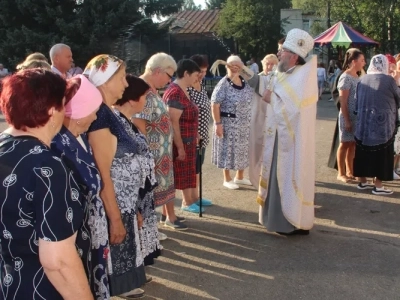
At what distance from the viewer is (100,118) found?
2855 millimetres

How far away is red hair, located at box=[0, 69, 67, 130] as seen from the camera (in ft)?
6.01

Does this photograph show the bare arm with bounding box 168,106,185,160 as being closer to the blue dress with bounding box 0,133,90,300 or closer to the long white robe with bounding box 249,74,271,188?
the long white robe with bounding box 249,74,271,188

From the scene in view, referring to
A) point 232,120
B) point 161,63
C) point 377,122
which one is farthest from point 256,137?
point 161,63

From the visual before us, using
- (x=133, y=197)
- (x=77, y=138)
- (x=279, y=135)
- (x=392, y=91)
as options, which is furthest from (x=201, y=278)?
(x=392, y=91)

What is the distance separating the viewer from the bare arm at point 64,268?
1.80 m

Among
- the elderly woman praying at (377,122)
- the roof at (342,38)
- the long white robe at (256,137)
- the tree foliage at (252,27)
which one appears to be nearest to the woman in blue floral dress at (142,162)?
the long white robe at (256,137)

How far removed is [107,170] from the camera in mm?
2836

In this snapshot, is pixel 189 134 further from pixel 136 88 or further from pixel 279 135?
pixel 136 88

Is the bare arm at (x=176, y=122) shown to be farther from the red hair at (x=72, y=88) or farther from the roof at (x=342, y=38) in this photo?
the roof at (x=342, y=38)

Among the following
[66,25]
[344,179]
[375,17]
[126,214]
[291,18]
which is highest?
[291,18]

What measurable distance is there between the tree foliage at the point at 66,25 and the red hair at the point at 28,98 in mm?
19164

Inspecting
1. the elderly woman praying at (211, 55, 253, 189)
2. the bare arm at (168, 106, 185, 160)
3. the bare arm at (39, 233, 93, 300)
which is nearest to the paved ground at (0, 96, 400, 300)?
the elderly woman praying at (211, 55, 253, 189)

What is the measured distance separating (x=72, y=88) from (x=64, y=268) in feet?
2.78

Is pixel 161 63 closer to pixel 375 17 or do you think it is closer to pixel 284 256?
pixel 284 256
